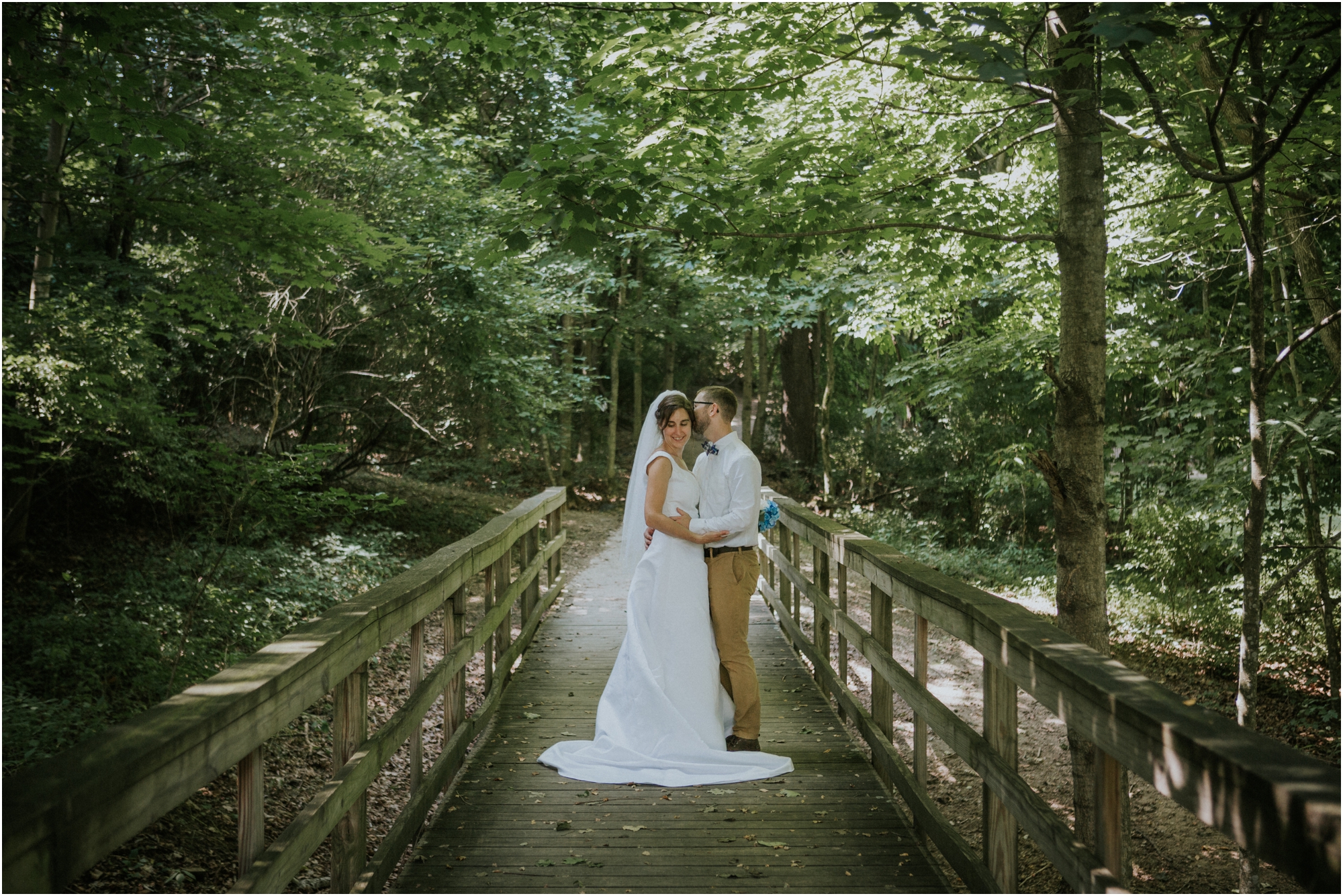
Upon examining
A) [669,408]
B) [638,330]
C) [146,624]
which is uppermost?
[638,330]

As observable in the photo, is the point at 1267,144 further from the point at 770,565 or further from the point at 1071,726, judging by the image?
the point at 770,565

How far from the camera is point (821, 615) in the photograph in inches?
234

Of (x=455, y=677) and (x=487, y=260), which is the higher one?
(x=487, y=260)

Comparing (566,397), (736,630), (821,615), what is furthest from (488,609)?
(566,397)

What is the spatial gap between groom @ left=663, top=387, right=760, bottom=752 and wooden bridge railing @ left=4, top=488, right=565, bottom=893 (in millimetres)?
1238

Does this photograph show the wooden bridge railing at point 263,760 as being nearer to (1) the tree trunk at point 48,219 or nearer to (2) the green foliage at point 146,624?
(2) the green foliage at point 146,624

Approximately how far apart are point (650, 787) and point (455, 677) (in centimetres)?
106

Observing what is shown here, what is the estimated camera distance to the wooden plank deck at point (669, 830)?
328 centimetres

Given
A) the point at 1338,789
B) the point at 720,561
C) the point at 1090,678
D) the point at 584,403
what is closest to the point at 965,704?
the point at 720,561

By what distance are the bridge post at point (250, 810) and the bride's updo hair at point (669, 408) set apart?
2.98 meters

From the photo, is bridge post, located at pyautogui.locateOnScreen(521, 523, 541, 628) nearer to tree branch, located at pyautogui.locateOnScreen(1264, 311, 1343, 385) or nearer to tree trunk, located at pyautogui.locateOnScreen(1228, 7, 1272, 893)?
tree trunk, located at pyautogui.locateOnScreen(1228, 7, 1272, 893)

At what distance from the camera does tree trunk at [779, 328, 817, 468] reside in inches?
786

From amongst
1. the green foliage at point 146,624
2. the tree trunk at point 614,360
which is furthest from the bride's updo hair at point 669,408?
the tree trunk at point 614,360

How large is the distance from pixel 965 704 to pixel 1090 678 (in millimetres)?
6192
